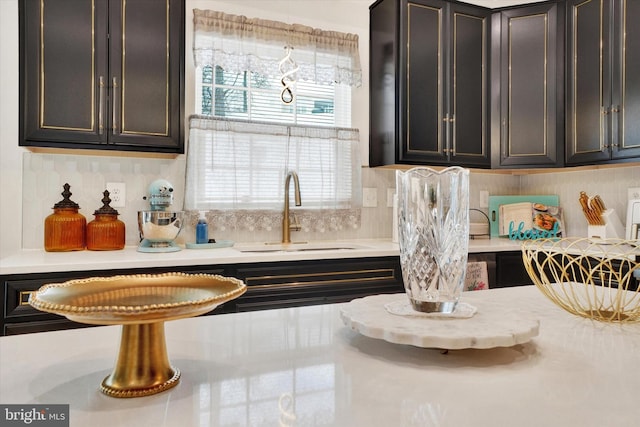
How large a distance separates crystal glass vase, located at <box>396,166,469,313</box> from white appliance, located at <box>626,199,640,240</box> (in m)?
2.48

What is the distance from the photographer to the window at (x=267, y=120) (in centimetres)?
266

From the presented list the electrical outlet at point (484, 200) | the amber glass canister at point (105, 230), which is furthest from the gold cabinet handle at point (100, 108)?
the electrical outlet at point (484, 200)

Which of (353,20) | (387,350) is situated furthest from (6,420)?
(353,20)

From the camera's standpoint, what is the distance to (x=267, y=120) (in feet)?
9.53

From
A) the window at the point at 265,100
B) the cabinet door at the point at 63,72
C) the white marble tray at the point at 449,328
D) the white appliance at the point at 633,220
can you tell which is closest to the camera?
the white marble tray at the point at 449,328

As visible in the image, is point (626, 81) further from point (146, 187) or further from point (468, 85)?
point (146, 187)

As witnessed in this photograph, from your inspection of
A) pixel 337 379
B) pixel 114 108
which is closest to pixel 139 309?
pixel 337 379

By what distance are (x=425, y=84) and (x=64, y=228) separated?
89.5 inches

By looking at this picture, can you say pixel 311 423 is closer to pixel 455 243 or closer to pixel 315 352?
pixel 315 352

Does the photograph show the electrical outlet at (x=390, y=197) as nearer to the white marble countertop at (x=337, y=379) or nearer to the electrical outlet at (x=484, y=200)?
the electrical outlet at (x=484, y=200)

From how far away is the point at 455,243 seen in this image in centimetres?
75

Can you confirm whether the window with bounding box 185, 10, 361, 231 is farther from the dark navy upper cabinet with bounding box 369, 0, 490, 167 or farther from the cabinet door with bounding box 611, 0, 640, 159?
the cabinet door with bounding box 611, 0, 640, 159

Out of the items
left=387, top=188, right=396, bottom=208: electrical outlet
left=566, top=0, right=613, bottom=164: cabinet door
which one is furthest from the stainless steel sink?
left=566, top=0, right=613, bottom=164: cabinet door

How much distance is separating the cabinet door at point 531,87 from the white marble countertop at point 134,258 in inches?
51.6
